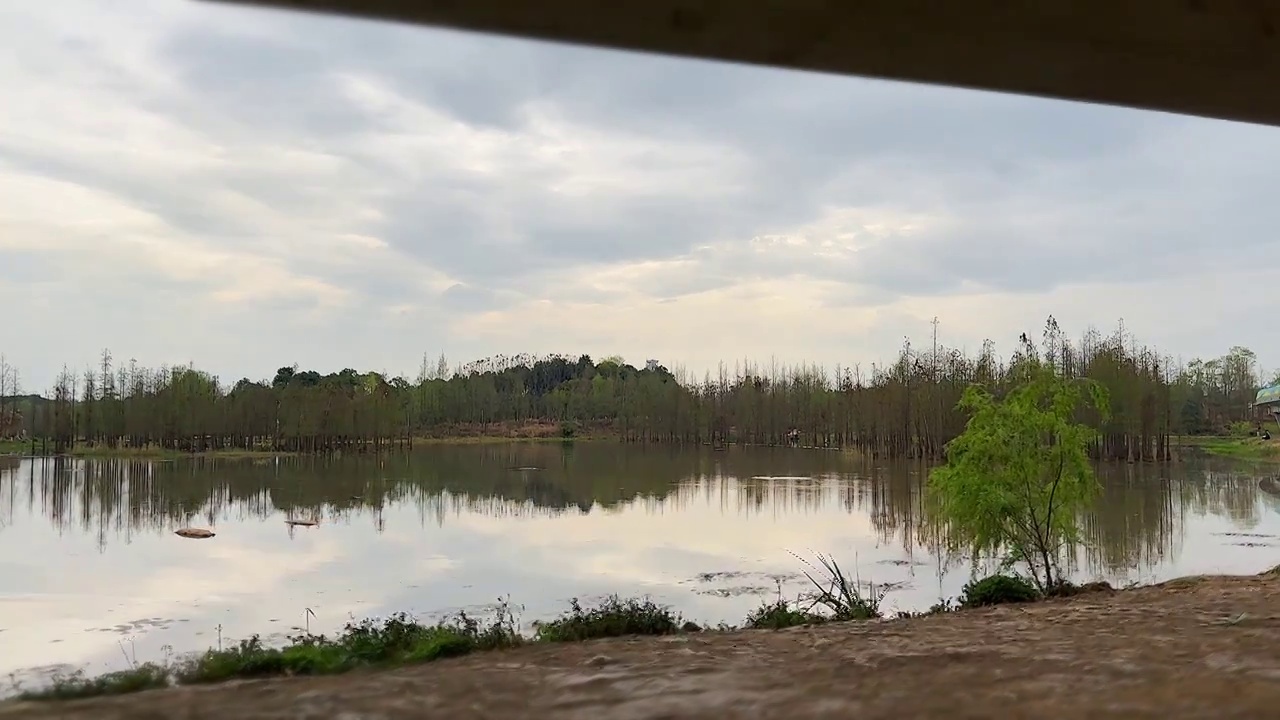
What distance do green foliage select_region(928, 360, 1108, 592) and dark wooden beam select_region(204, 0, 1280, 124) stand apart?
17.5 ft

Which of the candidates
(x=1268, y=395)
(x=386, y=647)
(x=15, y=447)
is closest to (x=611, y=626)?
(x=386, y=647)

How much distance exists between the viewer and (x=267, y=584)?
12344 millimetres

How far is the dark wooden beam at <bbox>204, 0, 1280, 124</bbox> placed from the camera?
3174 mm

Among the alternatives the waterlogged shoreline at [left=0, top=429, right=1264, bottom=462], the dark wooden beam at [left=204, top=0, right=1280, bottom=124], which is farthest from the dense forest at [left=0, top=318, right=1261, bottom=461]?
the dark wooden beam at [left=204, top=0, right=1280, bottom=124]

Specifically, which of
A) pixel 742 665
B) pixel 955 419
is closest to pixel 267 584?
pixel 742 665

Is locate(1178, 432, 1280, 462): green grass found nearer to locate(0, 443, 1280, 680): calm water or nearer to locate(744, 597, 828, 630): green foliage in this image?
locate(0, 443, 1280, 680): calm water

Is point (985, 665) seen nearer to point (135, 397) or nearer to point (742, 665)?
point (742, 665)

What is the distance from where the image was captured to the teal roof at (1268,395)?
4322 cm

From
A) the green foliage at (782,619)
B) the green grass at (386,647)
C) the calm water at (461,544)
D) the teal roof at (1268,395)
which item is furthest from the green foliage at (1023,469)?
the teal roof at (1268,395)

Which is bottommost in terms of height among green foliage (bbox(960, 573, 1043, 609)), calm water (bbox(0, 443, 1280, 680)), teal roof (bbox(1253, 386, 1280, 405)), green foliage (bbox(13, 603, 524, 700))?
calm water (bbox(0, 443, 1280, 680))

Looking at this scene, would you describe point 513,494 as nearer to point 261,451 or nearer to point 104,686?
point 104,686

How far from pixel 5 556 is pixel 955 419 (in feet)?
94.5

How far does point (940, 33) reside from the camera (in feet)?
11.4

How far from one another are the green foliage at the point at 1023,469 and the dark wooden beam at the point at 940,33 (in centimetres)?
533
